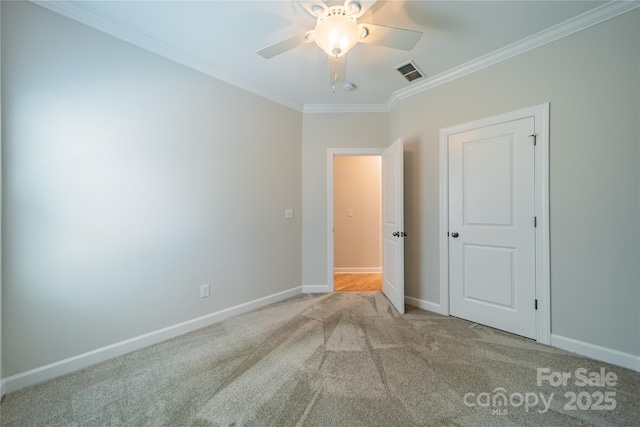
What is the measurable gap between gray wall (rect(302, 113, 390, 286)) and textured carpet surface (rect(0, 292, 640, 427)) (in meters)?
1.18

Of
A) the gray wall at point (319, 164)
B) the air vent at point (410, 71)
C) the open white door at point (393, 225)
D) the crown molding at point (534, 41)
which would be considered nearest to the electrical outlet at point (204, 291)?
the gray wall at point (319, 164)

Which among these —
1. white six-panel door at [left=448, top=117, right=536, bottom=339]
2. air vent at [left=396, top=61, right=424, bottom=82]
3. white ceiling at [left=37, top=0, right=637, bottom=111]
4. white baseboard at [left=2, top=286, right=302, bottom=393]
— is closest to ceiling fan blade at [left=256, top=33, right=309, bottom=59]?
white ceiling at [left=37, top=0, right=637, bottom=111]

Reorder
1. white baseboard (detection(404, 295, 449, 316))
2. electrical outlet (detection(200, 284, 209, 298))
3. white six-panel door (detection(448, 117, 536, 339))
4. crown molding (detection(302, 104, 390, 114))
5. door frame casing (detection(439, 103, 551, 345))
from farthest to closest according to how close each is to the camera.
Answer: crown molding (detection(302, 104, 390, 114)) < white baseboard (detection(404, 295, 449, 316)) < electrical outlet (detection(200, 284, 209, 298)) < white six-panel door (detection(448, 117, 536, 339)) < door frame casing (detection(439, 103, 551, 345))

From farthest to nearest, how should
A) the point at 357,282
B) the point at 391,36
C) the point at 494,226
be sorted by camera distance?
1. the point at 357,282
2. the point at 494,226
3. the point at 391,36

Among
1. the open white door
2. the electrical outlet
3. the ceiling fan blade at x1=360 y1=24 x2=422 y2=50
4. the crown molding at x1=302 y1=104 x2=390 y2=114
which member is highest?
the crown molding at x1=302 y1=104 x2=390 y2=114

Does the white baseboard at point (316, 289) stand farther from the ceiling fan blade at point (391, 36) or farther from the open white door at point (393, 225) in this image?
the ceiling fan blade at point (391, 36)

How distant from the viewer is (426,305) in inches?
110

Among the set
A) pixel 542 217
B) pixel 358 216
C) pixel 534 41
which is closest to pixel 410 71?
pixel 534 41

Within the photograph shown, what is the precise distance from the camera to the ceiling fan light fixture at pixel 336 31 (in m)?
1.48

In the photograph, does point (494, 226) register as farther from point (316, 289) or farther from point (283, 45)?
point (283, 45)

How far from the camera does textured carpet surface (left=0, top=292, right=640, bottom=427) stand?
A: 134cm

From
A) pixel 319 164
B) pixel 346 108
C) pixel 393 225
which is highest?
pixel 346 108

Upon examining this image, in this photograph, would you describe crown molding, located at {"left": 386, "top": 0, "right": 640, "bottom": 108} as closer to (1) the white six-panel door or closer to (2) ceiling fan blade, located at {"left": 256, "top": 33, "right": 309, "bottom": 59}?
(1) the white six-panel door

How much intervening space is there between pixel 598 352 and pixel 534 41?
7.88ft
